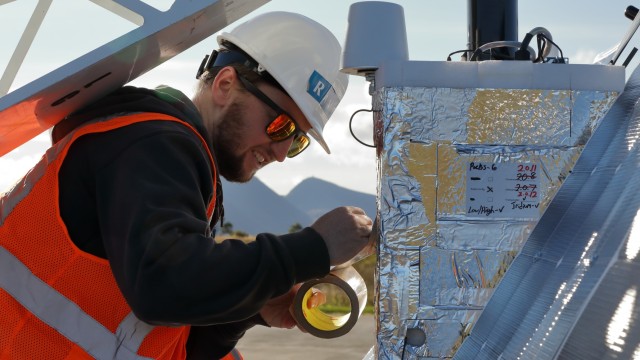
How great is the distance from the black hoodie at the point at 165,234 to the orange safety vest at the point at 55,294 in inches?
1.5

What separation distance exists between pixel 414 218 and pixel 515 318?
3.13 ft

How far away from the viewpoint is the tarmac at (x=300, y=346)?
9500 mm

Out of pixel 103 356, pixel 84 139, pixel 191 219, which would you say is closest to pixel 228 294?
pixel 191 219

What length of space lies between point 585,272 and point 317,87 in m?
1.31

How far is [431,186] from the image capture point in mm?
2279

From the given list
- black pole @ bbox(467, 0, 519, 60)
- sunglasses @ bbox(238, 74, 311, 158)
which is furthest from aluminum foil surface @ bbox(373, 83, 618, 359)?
black pole @ bbox(467, 0, 519, 60)

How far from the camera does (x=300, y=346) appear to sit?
1000 cm

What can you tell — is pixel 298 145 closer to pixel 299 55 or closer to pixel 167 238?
pixel 299 55

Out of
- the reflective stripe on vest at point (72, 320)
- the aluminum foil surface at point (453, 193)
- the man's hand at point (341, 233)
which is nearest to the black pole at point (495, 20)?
the aluminum foil surface at point (453, 193)

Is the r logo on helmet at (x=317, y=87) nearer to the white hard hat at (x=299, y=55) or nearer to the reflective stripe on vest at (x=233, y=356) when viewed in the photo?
the white hard hat at (x=299, y=55)

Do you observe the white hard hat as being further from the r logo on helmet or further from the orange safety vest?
the orange safety vest

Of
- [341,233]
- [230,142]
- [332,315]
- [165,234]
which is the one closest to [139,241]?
[165,234]

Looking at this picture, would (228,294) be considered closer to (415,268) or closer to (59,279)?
(59,279)

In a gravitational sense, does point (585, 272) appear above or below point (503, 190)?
above
